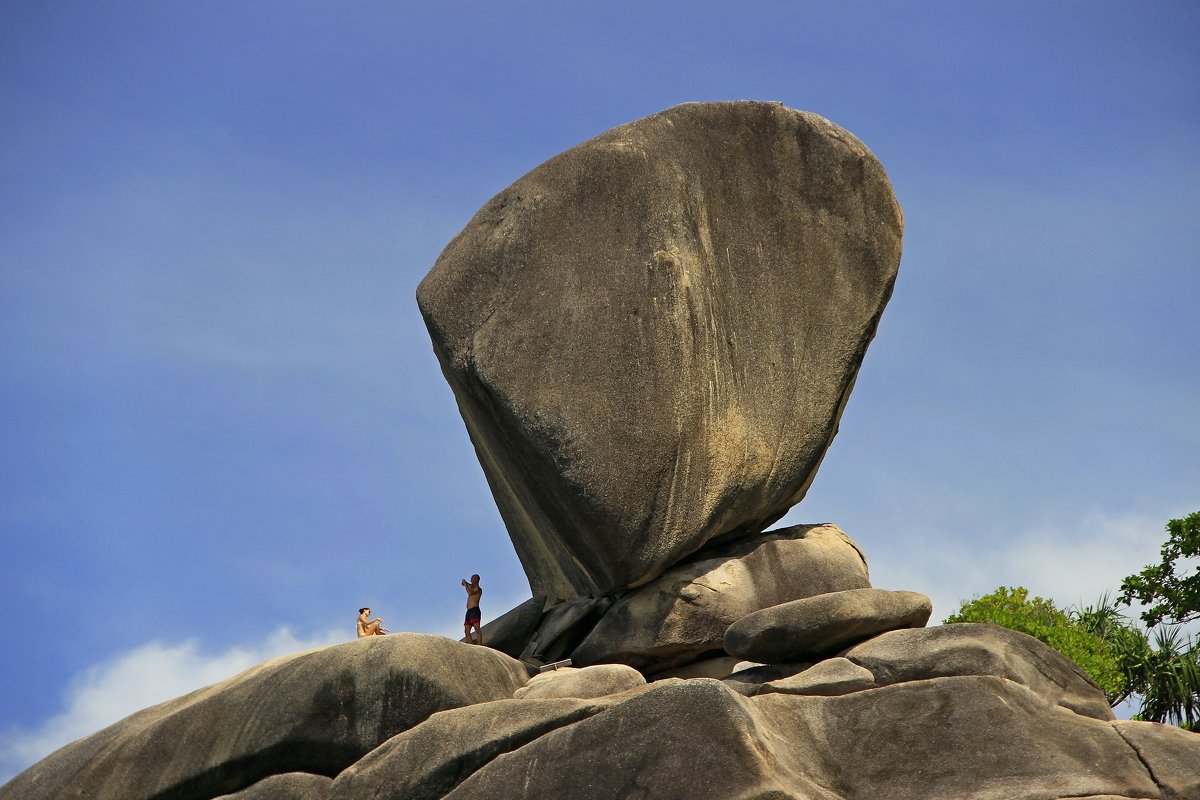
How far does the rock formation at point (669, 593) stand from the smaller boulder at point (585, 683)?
32 mm

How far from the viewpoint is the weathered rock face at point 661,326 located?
49.6 ft

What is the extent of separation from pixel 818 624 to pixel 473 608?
4473mm

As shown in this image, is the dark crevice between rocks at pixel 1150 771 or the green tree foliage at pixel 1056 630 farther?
the green tree foliage at pixel 1056 630

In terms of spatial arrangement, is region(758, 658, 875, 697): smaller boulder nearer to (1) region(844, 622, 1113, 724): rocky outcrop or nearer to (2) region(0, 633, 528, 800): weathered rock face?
(1) region(844, 622, 1113, 724): rocky outcrop

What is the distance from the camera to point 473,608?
16562 mm

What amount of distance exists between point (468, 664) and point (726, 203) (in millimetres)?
5890

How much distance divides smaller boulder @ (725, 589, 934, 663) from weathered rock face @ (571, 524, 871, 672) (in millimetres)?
964

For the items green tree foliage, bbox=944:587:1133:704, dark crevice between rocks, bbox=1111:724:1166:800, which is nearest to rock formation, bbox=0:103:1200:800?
dark crevice between rocks, bbox=1111:724:1166:800

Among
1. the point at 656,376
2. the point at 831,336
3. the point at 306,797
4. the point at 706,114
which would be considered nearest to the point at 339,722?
the point at 306,797

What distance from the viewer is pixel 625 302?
15539 mm

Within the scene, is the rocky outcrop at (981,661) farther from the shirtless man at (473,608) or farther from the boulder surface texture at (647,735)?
the shirtless man at (473,608)

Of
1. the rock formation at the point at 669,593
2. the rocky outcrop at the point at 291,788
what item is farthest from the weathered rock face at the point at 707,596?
the rocky outcrop at the point at 291,788

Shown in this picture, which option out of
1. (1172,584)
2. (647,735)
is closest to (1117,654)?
(1172,584)

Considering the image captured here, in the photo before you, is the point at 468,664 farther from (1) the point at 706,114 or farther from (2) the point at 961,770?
(1) the point at 706,114
